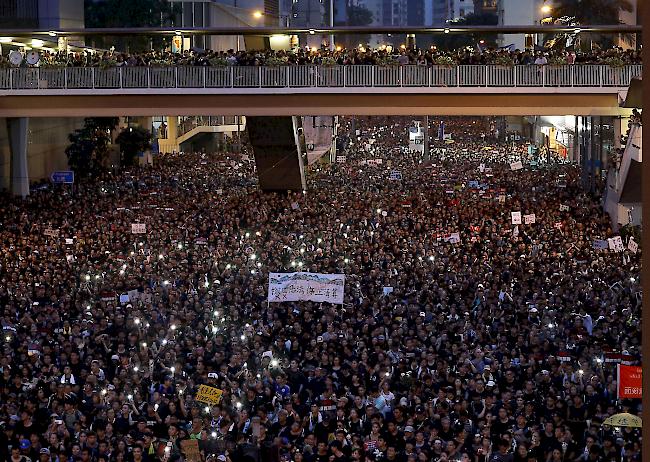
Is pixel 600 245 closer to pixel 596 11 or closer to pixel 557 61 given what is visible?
pixel 557 61

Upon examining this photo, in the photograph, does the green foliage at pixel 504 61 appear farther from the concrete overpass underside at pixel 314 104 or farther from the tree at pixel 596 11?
the tree at pixel 596 11

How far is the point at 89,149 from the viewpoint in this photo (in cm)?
5150

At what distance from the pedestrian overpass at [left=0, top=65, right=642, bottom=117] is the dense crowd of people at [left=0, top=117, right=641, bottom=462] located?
283 centimetres

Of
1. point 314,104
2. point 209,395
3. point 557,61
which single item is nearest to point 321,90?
point 314,104

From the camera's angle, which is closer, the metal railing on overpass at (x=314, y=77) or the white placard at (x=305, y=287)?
the white placard at (x=305, y=287)

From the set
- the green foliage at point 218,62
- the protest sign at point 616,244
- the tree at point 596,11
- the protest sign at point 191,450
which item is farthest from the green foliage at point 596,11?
the protest sign at point 191,450

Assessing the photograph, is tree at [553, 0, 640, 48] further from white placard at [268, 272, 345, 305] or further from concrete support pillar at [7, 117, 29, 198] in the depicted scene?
white placard at [268, 272, 345, 305]

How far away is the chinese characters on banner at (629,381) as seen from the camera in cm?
1546

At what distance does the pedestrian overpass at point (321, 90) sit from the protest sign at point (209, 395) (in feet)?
63.1

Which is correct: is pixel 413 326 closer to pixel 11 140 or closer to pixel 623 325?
pixel 623 325

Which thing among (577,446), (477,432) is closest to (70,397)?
(477,432)

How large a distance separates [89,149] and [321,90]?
1938cm

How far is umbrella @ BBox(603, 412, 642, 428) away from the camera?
14953 mm

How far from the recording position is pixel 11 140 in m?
42.7
